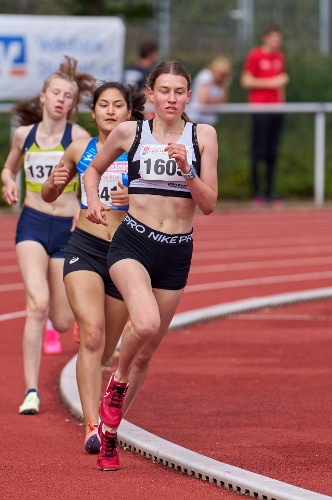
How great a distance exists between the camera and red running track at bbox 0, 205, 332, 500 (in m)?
6.39

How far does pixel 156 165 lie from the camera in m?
6.71

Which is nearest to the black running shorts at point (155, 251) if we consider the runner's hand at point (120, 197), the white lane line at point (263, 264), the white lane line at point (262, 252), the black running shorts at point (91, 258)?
the runner's hand at point (120, 197)

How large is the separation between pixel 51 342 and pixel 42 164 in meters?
1.93

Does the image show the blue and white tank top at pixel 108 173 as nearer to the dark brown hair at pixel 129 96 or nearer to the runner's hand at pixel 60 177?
the runner's hand at pixel 60 177

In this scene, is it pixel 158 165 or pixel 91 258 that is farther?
pixel 91 258

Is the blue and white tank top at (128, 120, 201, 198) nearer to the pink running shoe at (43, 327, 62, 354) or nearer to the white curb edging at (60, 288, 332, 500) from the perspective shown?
the white curb edging at (60, 288, 332, 500)

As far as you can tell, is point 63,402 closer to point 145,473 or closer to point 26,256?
point 26,256

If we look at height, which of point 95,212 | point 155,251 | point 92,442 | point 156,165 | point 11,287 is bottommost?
point 11,287

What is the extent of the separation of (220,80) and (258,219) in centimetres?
253

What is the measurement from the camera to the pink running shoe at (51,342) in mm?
→ 10344

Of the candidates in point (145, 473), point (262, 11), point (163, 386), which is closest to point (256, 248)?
point (163, 386)

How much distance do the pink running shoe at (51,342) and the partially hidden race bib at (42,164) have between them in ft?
5.86

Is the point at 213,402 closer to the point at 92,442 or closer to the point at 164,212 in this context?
the point at 92,442

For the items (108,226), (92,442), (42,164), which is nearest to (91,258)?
(108,226)
